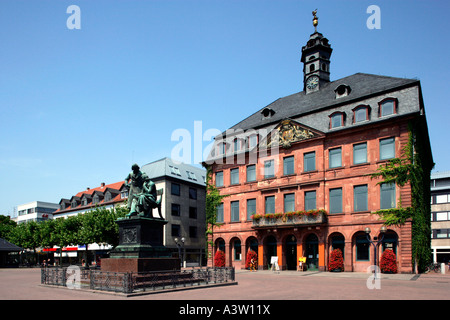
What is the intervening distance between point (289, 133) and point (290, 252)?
41.0ft

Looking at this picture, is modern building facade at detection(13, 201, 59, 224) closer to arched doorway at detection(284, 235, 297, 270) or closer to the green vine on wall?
arched doorway at detection(284, 235, 297, 270)

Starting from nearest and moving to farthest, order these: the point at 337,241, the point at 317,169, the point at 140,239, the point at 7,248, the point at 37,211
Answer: the point at 140,239, the point at 337,241, the point at 317,169, the point at 7,248, the point at 37,211

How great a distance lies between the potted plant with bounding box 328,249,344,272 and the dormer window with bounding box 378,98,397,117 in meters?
13.1

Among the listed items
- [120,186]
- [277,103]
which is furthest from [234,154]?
[120,186]

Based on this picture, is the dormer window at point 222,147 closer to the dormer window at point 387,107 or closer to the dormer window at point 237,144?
the dormer window at point 237,144

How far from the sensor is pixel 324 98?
43.8m

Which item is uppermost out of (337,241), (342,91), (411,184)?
(342,91)

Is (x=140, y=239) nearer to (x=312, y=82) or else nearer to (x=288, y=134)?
(x=288, y=134)

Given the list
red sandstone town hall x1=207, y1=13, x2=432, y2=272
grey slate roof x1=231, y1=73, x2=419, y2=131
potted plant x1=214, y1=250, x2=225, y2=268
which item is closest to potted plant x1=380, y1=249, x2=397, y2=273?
red sandstone town hall x1=207, y1=13, x2=432, y2=272

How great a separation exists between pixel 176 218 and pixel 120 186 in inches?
716

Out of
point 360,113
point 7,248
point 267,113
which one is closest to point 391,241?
point 360,113

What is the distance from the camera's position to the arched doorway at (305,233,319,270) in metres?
39.7

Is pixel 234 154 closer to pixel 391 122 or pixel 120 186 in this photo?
pixel 391 122
